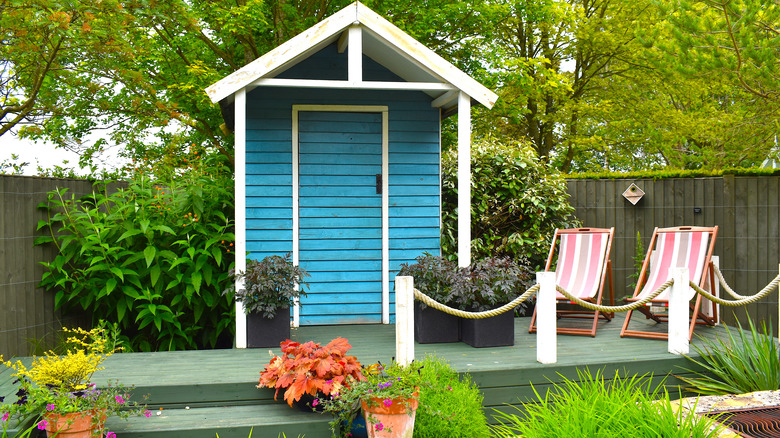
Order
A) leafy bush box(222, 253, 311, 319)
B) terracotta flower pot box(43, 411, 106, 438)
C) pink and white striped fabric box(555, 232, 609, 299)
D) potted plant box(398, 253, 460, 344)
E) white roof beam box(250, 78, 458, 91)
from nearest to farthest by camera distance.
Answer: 1. terracotta flower pot box(43, 411, 106, 438)
2. leafy bush box(222, 253, 311, 319)
3. white roof beam box(250, 78, 458, 91)
4. potted plant box(398, 253, 460, 344)
5. pink and white striped fabric box(555, 232, 609, 299)

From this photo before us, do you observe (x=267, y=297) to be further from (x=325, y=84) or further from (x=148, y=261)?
(x=325, y=84)

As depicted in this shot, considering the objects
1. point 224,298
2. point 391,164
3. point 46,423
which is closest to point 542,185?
point 391,164

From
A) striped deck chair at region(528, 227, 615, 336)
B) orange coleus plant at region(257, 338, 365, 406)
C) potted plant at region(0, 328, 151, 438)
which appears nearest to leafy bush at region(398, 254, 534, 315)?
striped deck chair at region(528, 227, 615, 336)

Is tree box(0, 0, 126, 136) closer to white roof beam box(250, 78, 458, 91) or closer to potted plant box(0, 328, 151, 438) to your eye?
white roof beam box(250, 78, 458, 91)

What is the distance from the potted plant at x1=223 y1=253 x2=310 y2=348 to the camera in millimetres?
4902

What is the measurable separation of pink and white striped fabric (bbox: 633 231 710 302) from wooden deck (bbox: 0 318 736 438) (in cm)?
66

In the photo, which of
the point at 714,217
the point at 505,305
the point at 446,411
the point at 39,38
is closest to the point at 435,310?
the point at 505,305

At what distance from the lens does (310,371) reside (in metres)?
3.76

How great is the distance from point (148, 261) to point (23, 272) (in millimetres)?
1014

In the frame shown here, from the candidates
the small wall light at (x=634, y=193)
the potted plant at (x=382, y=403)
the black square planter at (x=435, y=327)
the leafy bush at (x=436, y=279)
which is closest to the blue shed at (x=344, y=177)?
the leafy bush at (x=436, y=279)

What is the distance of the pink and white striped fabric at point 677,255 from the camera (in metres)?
5.58

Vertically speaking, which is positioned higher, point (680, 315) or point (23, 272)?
point (23, 272)

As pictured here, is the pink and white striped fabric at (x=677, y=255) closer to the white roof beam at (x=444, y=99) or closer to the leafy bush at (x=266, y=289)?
the white roof beam at (x=444, y=99)

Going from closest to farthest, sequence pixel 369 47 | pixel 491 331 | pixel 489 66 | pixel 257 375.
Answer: pixel 257 375 < pixel 491 331 < pixel 369 47 < pixel 489 66
